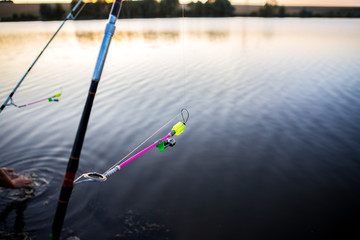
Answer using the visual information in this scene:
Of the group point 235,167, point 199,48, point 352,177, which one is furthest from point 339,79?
point 199,48

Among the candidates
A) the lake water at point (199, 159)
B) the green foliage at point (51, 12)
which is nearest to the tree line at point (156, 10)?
the green foliage at point (51, 12)

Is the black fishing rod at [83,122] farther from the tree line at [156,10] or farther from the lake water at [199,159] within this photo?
the tree line at [156,10]

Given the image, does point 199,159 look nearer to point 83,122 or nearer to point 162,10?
point 83,122

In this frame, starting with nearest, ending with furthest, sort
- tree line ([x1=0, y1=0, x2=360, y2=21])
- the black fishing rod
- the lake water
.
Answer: the black fishing rod → the lake water → tree line ([x1=0, y1=0, x2=360, y2=21])

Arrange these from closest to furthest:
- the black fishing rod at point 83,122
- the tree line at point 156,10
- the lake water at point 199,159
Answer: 1. the black fishing rod at point 83,122
2. the lake water at point 199,159
3. the tree line at point 156,10

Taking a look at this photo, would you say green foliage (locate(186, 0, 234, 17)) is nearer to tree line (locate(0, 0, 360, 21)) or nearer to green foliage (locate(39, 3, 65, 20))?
tree line (locate(0, 0, 360, 21))

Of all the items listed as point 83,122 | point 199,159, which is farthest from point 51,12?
point 83,122

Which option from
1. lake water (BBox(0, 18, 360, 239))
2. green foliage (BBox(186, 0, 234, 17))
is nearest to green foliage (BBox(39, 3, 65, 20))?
green foliage (BBox(186, 0, 234, 17))

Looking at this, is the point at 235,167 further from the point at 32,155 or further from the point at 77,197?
the point at 32,155

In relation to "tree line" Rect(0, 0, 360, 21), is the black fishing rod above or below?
below

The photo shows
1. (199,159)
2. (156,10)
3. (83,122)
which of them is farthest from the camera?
(156,10)

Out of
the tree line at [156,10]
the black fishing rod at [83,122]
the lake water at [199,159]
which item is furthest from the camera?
the tree line at [156,10]

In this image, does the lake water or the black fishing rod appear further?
the lake water

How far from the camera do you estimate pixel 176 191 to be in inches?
238
